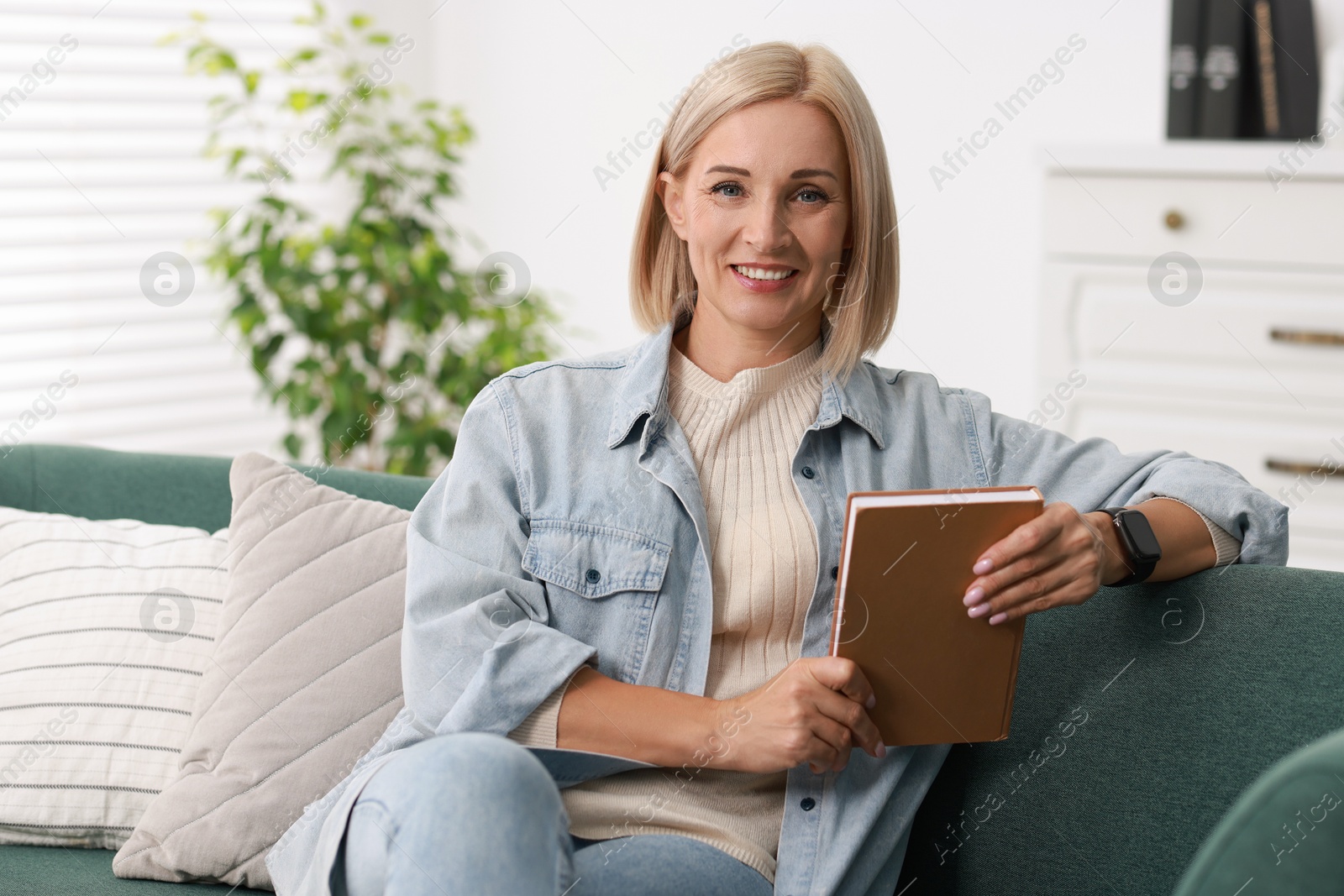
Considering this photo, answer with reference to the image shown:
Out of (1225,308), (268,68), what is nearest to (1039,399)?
(1225,308)

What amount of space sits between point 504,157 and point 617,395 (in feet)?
→ 7.76

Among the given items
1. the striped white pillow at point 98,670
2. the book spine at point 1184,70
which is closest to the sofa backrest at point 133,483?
the striped white pillow at point 98,670

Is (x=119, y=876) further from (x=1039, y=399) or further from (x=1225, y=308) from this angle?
(x=1225, y=308)

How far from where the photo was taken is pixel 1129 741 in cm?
128

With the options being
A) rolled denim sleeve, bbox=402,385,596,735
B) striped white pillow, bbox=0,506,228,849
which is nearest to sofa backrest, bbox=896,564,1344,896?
rolled denim sleeve, bbox=402,385,596,735

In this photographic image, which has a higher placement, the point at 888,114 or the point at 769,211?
the point at 888,114

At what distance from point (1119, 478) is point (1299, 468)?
116 cm

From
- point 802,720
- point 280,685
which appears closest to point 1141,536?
point 802,720

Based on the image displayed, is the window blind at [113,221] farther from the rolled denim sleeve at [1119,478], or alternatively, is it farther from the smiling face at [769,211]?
the rolled denim sleeve at [1119,478]

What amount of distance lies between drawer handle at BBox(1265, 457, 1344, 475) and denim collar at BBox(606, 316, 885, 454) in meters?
1.27

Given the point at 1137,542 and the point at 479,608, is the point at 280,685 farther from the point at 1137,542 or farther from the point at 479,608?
the point at 1137,542

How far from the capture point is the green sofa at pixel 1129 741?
121 centimetres

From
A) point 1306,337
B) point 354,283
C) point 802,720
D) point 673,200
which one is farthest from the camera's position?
point 354,283

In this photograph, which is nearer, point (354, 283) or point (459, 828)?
point (459, 828)
